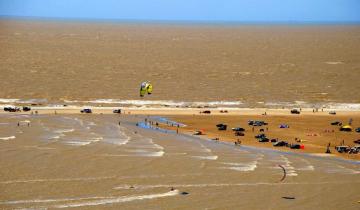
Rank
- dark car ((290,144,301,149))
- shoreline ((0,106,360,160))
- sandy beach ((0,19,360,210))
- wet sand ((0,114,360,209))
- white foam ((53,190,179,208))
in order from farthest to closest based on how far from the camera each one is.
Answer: shoreline ((0,106,360,160)) < dark car ((290,144,301,149)) < sandy beach ((0,19,360,210)) < wet sand ((0,114,360,209)) < white foam ((53,190,179,208))

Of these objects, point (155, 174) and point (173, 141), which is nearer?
point (155, 174)

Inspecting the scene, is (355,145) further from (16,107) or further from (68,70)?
(68,70)

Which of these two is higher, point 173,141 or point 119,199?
point 173,141

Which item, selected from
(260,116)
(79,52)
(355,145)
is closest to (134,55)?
(79,52)

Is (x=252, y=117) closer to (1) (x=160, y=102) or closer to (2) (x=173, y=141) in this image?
(1) (x=160, y=102)

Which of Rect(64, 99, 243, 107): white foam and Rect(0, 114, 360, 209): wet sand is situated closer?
Rect(0, 114, 360, 209): wet sand

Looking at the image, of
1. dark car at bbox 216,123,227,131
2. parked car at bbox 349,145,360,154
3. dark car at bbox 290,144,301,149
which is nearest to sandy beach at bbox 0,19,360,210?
dark car at bbox 216,123,227,131

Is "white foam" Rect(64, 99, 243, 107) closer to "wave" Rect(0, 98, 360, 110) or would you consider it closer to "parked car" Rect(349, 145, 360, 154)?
"wave" Rect(0, 98, 360, 110)

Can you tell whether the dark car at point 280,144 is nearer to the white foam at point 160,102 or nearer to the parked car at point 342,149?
the parked car at point 342,149

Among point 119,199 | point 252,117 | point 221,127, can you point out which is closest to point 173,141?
point 221,127
